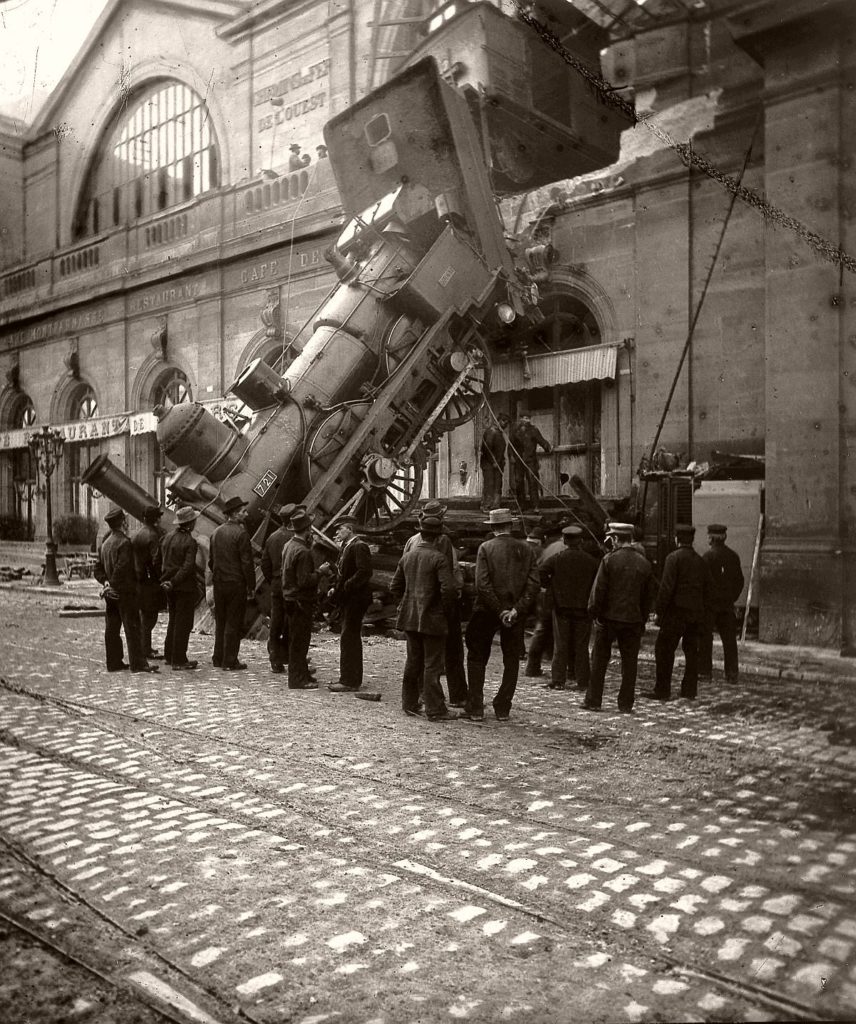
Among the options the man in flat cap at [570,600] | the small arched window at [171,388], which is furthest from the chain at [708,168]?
the small arched window at [171,388]

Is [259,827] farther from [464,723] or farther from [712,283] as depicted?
[712,283]

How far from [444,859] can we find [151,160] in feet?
87.9

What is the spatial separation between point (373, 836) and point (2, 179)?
32.7 metres

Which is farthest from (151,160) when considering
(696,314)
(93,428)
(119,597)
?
(119,597)

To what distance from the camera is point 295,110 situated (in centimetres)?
2228

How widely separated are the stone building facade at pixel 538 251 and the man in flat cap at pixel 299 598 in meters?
6.13

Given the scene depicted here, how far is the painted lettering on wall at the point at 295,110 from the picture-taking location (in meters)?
21.7

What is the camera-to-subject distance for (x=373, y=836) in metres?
4.79

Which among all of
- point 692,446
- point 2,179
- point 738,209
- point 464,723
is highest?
point 2,179

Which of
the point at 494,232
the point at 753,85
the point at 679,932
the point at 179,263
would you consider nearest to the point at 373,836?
the point at 679,932

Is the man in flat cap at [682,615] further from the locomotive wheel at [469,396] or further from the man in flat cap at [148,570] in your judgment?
the locomotive wheel at [469,396]

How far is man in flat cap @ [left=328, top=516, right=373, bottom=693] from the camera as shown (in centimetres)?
892

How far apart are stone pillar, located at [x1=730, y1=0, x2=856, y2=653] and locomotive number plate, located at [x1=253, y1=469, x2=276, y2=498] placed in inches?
263

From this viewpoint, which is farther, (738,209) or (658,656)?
(738,209)
